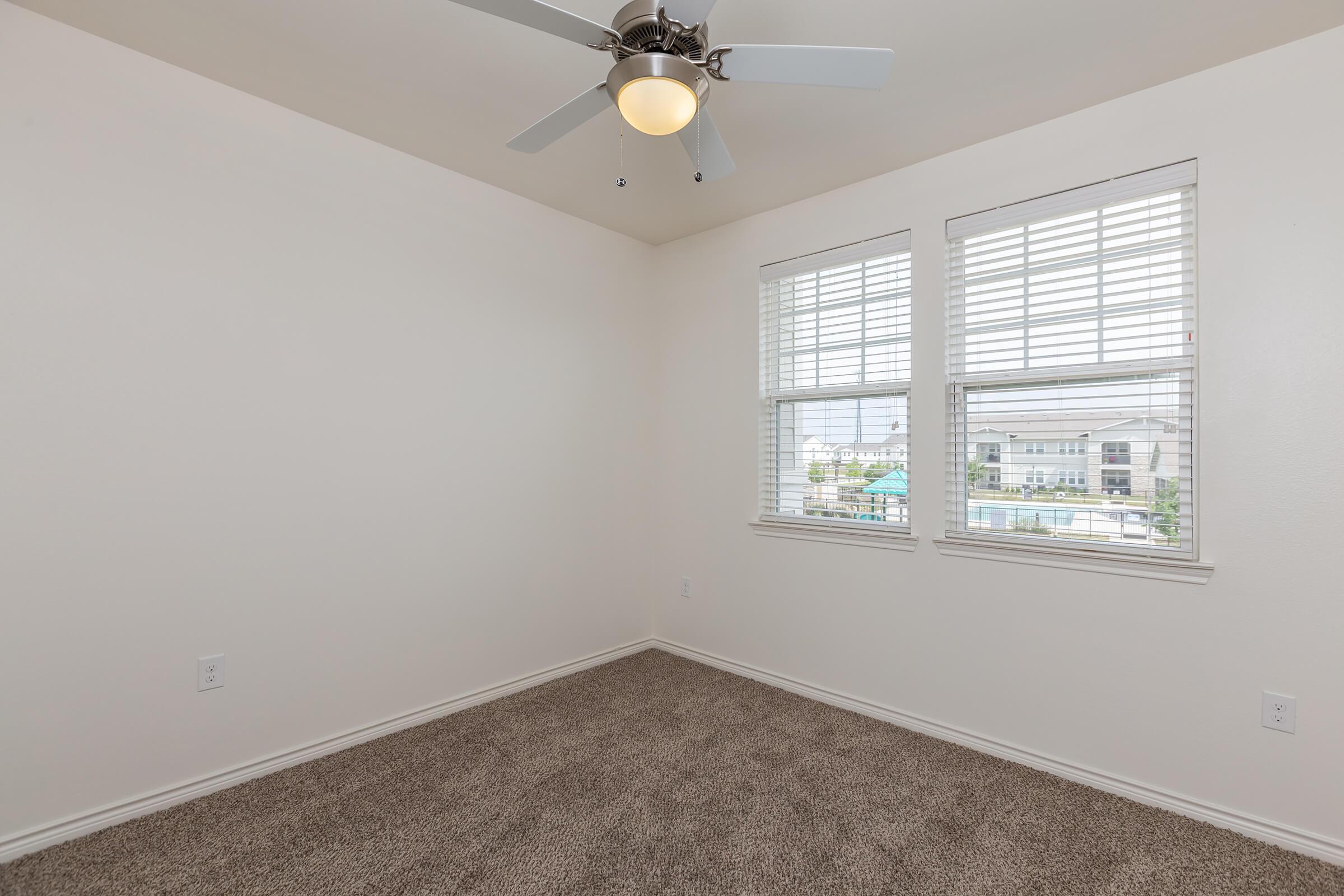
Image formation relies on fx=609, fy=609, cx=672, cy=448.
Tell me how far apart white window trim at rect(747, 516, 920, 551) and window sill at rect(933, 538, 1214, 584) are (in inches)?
6.3

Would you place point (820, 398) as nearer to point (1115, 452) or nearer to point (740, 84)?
point (1115, 452)

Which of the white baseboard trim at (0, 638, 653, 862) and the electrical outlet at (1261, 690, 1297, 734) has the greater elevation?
the electrical outlet at (1261, 690, 1297, 734)

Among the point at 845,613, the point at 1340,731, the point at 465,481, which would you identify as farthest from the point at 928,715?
the point at 465,481

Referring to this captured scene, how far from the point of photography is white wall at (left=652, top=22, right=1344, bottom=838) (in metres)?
1.89

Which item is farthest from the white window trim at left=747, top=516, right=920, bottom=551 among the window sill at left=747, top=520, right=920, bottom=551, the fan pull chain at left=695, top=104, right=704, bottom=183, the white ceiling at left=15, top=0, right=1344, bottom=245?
the fan pull chain at left=695, top=104, right=704, bottom=183

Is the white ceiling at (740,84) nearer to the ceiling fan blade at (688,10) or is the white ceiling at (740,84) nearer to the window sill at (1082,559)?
the ceiling fan blade at (688,10)

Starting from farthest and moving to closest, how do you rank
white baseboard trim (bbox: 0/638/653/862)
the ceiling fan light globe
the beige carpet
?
white baseboard trim (bbox: 0/638/653/862), the beige carpet, the ceiling fan light globe

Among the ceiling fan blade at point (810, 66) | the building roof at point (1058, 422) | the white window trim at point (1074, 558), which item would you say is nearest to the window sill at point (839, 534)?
Answer: the white window trim at point (1074, 558)

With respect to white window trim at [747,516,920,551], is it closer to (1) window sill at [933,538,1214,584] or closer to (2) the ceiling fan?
(1) window sill at [933,538,1214,584]

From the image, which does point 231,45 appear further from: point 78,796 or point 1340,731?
point 1340,731

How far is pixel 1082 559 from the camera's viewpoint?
7.50ft

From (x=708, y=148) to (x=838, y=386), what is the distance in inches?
61.7

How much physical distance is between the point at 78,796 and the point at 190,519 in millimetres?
900

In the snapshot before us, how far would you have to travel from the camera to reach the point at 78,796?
1933mm
